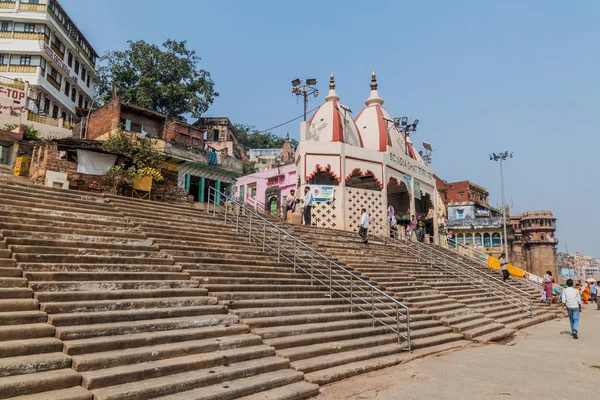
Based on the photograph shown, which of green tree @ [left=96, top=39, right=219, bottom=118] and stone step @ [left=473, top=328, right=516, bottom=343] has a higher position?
green tree @ [left=96, top=39, right=219, bottom=118]

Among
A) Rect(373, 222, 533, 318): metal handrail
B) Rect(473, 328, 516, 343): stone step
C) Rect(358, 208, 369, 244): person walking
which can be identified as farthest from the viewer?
Rect(358, 208, 369, 244): person walking

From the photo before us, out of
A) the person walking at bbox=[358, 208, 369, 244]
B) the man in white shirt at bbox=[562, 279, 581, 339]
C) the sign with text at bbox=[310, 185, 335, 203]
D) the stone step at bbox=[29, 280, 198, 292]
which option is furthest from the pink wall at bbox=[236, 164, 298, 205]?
the stone step at bbox=[29, 280, 198, 292]

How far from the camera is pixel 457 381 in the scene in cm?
559

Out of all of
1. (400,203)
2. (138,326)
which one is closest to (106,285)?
(138,326)

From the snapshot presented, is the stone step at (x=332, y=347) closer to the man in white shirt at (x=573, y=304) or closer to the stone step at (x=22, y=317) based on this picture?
the stone step at (x=22, y=317)

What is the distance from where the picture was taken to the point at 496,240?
4006 cm

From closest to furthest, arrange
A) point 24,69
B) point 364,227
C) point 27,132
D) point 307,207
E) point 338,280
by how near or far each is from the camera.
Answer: point 338,280
point 364,227
point 307,207
point 27,132
point 24,69

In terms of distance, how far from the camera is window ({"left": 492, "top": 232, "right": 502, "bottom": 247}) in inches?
1570

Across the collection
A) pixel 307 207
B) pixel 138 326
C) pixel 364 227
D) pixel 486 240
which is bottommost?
pixel 138 326

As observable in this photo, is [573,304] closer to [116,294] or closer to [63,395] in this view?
[116,294]

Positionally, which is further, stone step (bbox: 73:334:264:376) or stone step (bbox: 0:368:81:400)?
stone step (bbox: 73:334:264:376)

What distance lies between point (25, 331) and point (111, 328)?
2.84 feet

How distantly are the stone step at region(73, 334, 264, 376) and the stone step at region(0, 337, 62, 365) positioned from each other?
318 millimetres

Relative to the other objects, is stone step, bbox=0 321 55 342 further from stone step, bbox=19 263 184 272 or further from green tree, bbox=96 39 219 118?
green tree, bbox=96 39 219 118
